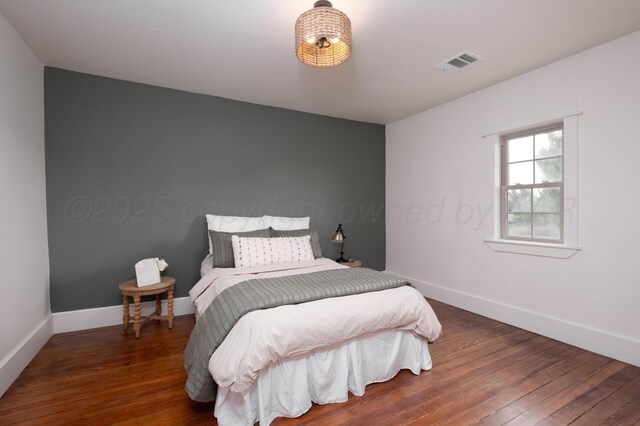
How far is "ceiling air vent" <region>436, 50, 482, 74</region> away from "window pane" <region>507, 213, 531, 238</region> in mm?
1679

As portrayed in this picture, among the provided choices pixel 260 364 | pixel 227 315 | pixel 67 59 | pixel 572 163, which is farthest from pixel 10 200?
pixel 572 163

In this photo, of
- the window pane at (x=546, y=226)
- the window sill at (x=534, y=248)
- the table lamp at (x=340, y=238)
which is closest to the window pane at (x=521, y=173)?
the window pane at (x=546, y=226)

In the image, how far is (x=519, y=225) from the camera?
332cm

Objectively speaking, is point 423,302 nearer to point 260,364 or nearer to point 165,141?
point 260,364

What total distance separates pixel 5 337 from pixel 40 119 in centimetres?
Result: 193

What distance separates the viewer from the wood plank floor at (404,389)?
71.6 inches

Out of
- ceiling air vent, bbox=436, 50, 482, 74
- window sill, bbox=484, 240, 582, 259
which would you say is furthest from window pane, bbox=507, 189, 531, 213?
ceiling air vent, bbox=436, 50, 482, 74

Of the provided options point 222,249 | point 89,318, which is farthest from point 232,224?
point 89,318

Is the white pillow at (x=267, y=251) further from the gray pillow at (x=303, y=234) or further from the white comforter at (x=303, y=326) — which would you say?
the white comforter at (x=303, y=326)

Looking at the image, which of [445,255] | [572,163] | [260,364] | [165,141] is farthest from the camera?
[445,255]

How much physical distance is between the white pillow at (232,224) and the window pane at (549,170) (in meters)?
3.03

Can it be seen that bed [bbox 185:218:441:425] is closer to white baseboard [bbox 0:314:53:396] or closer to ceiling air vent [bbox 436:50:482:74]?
white baseboard [bbox 0:314:53:396]

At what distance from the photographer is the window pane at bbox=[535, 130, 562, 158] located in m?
2.97

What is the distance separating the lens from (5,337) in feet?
6.95
